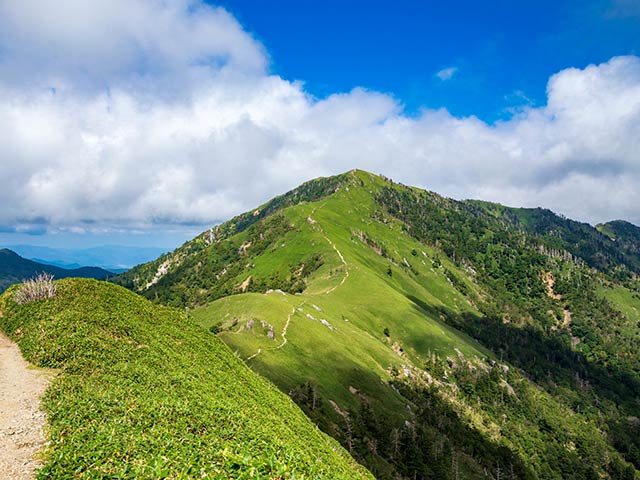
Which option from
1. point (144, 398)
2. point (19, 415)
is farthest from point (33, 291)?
point (144, 398)

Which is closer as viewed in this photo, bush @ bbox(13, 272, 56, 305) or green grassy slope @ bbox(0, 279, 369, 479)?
green grassy slope @ bbox(0, 279, 369, 479)

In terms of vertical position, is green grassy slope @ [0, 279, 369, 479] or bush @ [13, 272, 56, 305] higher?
bush @ [13, 272, 56, 305]

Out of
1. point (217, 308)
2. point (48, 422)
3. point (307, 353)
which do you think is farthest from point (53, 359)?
point (217, 308)

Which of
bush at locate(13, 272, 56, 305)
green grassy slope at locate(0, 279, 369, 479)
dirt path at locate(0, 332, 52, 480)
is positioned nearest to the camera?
green grassy slope at locate(0, 279, 369, 479)

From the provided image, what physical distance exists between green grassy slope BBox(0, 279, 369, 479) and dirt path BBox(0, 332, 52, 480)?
2.78 feet

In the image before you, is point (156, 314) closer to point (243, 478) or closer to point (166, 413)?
point (166, 413)

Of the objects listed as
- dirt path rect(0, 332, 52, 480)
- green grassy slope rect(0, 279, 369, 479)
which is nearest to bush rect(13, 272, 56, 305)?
green grassy slope rect(0, 279, 369, 479)

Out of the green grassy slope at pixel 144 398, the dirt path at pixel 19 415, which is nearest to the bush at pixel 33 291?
the green grassy slope at pixel 144 398

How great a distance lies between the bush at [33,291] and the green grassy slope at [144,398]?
3.85 ft

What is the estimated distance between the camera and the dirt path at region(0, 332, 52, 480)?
18322mm

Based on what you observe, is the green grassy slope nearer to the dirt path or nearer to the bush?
the dirt path

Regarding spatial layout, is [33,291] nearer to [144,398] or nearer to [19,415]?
[19,415]

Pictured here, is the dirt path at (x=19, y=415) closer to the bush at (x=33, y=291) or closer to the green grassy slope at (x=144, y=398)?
the green grassy slope at (x=144, y=398)

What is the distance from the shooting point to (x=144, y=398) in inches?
1093
